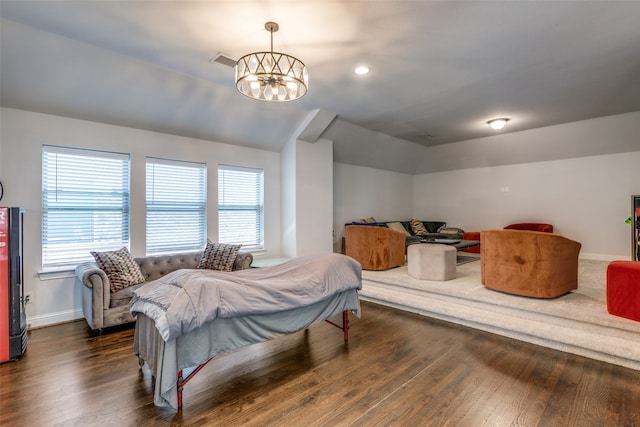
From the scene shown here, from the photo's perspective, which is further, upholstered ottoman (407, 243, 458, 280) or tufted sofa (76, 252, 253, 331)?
upholstered ottoman (407, 243, 458, 280)

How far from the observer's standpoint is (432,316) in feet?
12.8

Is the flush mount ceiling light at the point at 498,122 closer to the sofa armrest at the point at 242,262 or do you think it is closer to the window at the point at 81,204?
the sofa armrest at the point at 242,262

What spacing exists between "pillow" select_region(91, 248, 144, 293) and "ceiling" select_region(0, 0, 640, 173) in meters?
1.76

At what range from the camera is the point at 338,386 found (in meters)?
2.35

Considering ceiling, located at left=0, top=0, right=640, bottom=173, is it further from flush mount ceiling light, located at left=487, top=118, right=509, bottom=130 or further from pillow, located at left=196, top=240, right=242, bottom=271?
pillow, located at left=196, top=240, right=242, bottom=271

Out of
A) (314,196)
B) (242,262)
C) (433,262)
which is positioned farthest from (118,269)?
(433,262)

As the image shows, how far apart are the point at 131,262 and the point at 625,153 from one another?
883cm

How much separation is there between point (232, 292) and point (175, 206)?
3.10 metres

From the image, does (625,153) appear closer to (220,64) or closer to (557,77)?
(557,77)

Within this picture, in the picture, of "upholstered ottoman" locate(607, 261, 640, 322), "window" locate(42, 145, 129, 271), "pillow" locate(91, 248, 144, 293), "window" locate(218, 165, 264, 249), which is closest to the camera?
"upholstered ottoman" locate(607, 261, 640, 322)

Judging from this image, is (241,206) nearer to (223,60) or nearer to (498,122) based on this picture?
(223,60)

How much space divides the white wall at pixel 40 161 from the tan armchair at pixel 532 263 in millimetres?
4560

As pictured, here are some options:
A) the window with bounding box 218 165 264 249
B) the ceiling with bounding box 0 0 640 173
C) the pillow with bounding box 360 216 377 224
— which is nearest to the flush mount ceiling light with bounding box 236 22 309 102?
the ceiling with bounding box 0 0 640 173

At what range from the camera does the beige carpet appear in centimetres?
278
